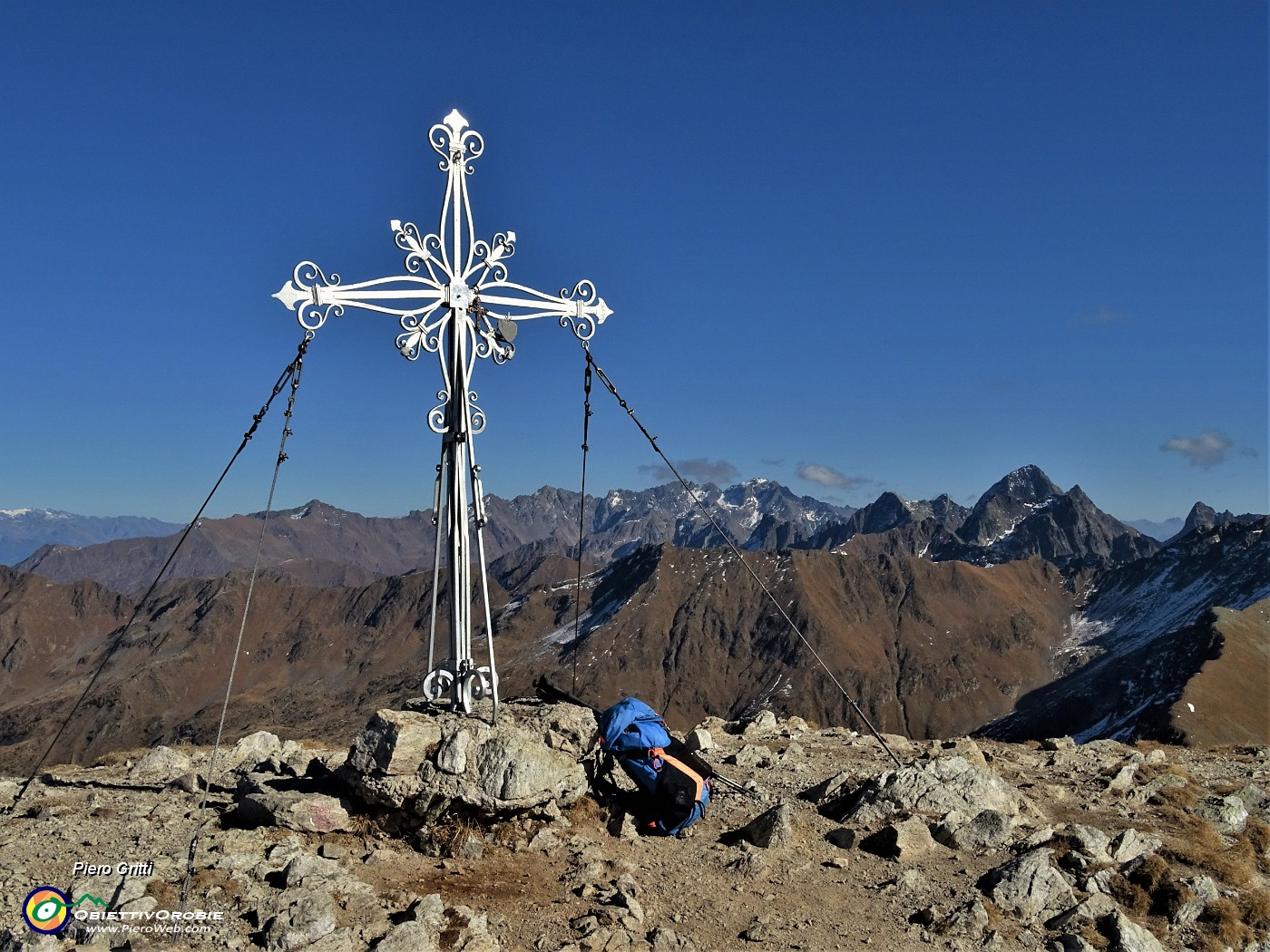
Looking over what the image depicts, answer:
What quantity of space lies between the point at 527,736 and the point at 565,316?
716 cm

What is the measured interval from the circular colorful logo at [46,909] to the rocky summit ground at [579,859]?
59mm

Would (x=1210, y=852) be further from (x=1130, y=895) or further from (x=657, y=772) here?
(x=657, y=772)

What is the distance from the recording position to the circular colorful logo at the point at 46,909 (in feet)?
33.0

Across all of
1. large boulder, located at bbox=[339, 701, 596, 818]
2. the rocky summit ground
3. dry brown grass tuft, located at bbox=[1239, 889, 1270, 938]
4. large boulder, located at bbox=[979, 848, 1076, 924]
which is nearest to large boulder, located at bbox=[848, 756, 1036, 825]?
the rocky summit ground

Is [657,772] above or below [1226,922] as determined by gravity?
above

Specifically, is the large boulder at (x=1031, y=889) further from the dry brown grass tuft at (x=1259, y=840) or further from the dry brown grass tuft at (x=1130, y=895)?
the dry brown grass tuft at (x=1259, y=840)

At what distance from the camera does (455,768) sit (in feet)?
42.5

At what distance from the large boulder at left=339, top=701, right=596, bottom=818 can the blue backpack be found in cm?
78

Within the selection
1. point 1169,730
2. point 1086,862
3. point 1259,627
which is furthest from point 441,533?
point 1259,627

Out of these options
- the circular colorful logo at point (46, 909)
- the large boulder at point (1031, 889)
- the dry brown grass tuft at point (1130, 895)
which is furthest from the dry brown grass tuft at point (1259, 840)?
the circular colorful logo at point (46, 909)

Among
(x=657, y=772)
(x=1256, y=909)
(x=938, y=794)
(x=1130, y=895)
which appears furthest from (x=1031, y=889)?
(x=657, y=772)

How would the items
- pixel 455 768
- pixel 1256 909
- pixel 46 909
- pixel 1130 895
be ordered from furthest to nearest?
1. pixel 455 768
2. pixel 1130 895
3. pixel 1256 909
4. pixel 46 909

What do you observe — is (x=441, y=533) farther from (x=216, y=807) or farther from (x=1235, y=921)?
(x=1235, y=921)

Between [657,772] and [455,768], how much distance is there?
3083 millimetres
